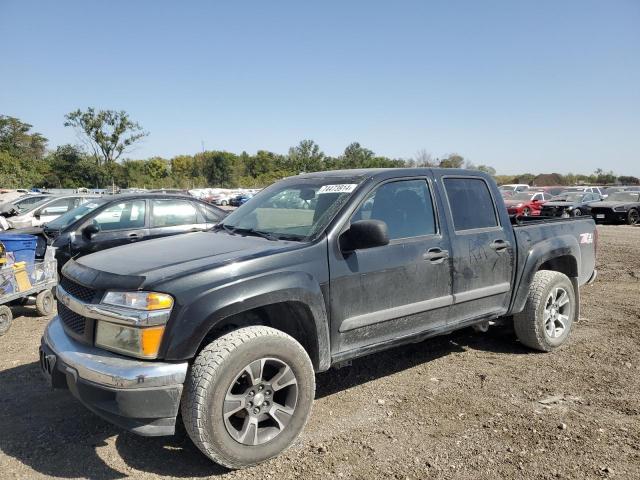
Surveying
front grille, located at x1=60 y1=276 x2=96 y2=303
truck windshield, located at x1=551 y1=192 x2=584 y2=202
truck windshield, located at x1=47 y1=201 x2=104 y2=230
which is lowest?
truck windshield, located at x1=551 y1=192 x2=584 y2=202

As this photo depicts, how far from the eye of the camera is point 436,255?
3811 millimetres

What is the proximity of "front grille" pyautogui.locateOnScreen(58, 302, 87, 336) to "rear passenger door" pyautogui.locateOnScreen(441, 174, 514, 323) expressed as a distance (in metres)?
2.75

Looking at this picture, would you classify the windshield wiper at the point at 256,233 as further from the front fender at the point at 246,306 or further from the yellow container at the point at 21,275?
the yellow container at the point at 21,275

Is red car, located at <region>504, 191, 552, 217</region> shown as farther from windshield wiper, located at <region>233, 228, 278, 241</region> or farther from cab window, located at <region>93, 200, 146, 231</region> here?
windshield wiper, located at <region>233, 228, 278, 241</region>

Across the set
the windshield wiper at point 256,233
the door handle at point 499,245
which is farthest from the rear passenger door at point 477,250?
the windshield wiper at point 256,233

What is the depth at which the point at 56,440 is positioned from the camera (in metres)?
3.22

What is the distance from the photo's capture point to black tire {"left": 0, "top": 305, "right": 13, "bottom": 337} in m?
5.58

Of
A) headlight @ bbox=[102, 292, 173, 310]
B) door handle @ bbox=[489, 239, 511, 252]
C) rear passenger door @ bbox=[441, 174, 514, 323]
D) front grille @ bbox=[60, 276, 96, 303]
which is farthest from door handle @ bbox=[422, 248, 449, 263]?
front grille @ bbox=[60, 276, 96, 303]

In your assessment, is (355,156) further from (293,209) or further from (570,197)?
(293,209)

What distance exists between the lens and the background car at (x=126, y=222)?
6.91m

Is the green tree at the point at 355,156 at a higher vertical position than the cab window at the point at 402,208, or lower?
higher

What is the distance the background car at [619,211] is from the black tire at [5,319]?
2258 cm

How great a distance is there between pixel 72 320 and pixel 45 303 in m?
3.92

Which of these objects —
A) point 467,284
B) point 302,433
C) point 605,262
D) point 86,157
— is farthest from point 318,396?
point 86,157
